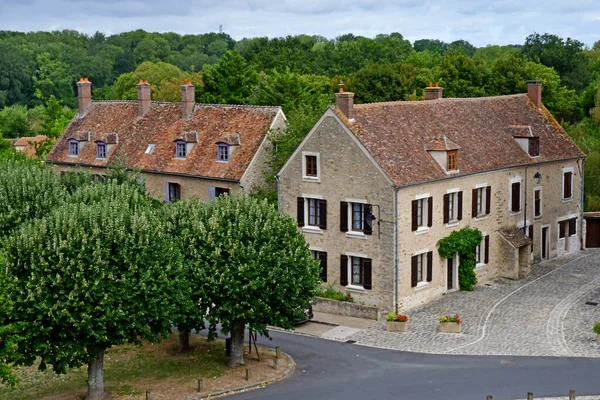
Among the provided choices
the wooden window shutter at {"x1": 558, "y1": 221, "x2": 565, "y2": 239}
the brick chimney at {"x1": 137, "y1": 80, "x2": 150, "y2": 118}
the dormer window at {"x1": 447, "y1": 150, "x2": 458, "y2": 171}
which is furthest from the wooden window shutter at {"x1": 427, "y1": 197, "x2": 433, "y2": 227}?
the brick chimney at {"x1": 137, "y1": 80, "x2": 150, "y2": 118}

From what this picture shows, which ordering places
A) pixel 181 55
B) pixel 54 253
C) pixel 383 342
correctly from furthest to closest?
pixel 181 55 → pixel 383 342 → pixel 54 253

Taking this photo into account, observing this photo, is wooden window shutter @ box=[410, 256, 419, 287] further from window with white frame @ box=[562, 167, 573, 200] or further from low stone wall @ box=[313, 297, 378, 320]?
window with white frame @ box=[562, 167, 573, 200]

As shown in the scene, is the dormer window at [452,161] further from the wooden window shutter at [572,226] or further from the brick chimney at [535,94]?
the wooden window shutter at [572,226]

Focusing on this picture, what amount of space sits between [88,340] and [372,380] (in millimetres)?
12163

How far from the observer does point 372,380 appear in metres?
37.7

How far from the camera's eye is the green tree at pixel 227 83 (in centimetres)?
7944

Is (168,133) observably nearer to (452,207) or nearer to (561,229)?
(452,207)

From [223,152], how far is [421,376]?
25.4 meters

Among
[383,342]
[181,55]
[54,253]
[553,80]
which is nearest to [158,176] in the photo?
[383,342]

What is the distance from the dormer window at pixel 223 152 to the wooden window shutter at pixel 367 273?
1409 centimetres

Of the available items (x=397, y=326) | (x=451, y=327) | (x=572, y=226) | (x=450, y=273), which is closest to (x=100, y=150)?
(x=450, y=273)

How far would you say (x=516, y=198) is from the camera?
5662 cm

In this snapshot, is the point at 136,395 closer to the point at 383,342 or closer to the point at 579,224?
the point at 383,342

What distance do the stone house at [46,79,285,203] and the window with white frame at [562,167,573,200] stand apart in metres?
20.3
